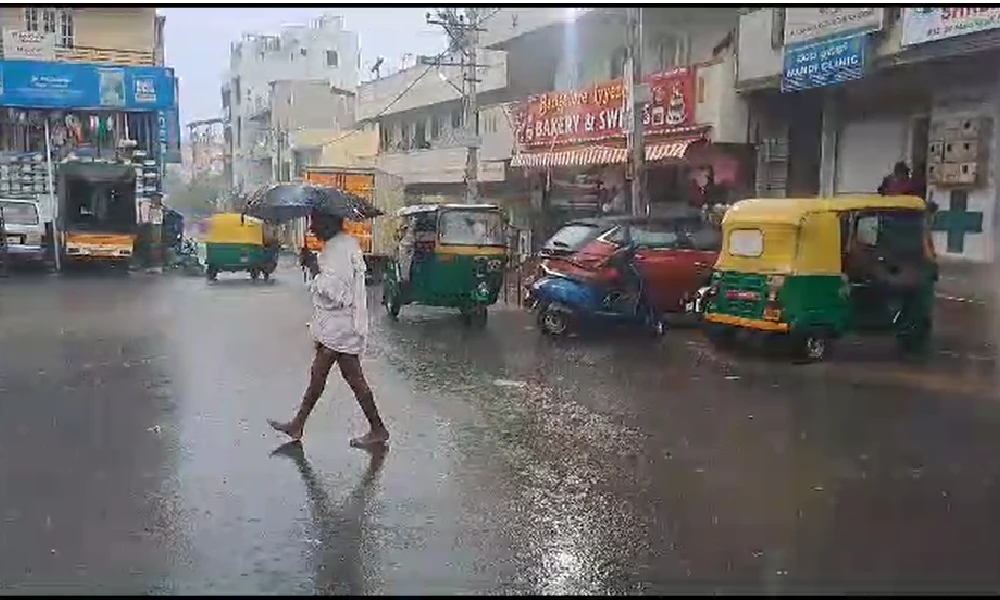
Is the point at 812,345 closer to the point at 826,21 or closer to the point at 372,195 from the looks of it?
the point at 826,21

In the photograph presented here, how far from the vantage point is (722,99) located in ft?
61.0

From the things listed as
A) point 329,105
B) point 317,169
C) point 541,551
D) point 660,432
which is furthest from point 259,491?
point 329,105

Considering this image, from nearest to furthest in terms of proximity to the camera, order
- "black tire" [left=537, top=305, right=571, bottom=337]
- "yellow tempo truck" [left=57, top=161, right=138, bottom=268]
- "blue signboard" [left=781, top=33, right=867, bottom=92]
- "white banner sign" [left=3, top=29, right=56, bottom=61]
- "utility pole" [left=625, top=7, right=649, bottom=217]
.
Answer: "black tire" [left=537, top=305, right=571, bottom=337], "blue signboard" [left=781, top=33, right=867, bottom=92], "utility pole" [left=625, top=7, right=649, bottom=217], "yellow tempo truck" [left=57, top=161, right=138, bottom=268], "white banner sign" [left=3, top=29, right=56, bottom=61]

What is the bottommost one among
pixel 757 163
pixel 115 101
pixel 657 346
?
pixel 657 346

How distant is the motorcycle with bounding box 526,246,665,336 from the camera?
43.7 feet

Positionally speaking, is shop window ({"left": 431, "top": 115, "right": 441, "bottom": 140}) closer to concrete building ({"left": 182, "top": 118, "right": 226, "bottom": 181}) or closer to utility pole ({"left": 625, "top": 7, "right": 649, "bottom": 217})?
utility pole ({"left": 625, "top": 7, "right": 649, "bottom": 217})

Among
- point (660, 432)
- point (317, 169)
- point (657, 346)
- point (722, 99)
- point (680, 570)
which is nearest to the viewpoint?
point (680, 570)

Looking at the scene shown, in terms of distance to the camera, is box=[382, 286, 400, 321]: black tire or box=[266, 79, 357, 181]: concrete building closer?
box=[382, 286, 400, 321]: black tire

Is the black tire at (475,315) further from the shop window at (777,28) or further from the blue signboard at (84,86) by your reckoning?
the blue signboard at (84,86)

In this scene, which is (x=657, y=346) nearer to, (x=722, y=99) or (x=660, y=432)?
(x=660, y=432)

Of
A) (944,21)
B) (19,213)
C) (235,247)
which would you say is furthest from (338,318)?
(19,213)

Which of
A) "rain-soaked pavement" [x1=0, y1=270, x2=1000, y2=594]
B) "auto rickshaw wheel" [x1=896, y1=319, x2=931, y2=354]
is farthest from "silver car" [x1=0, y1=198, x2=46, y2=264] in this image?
"auto rickshaw wheel" [x1=896, y1=319, x2=931, y2=354]

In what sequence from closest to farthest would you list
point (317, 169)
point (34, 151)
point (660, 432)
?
1. point (660, 432)
2. point (317, 169)
3. point (34, 151)

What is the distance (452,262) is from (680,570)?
34.9 feet
